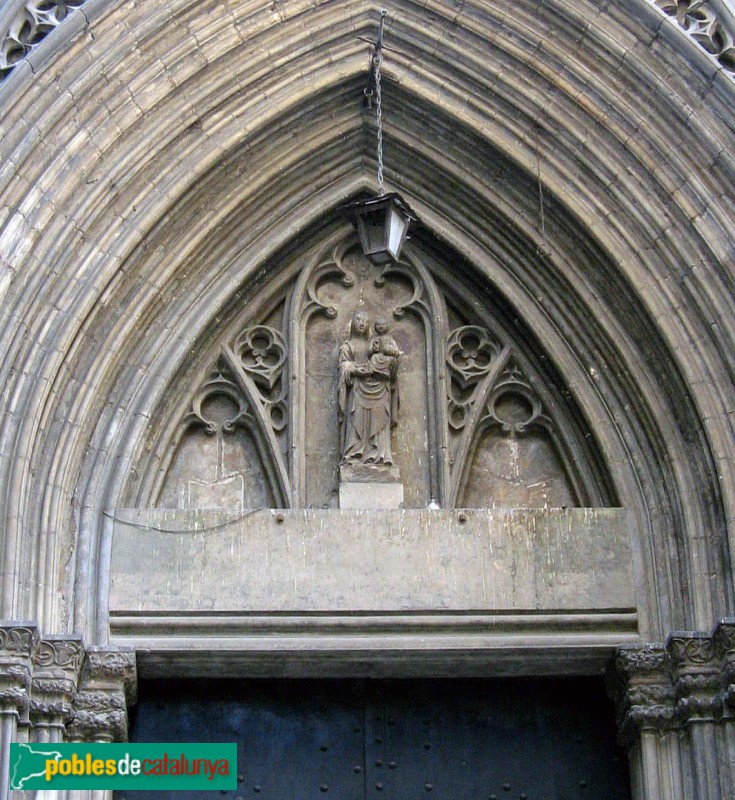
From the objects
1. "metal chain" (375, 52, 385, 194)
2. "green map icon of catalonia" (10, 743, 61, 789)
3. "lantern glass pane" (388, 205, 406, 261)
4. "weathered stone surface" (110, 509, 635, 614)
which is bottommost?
"green map icon of catalonia" (10, 743, 61, 789)

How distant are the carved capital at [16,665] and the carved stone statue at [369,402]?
2.19m

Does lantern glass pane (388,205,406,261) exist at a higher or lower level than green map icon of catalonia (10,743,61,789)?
higher

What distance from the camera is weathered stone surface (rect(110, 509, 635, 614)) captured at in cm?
1049

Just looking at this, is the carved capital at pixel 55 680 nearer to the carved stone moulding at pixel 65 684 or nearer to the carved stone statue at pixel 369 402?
the carved stone moulding at pixel 65 684

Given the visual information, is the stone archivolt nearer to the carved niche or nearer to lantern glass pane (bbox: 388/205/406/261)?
lantern glass pane (bbox: 388/205/406/261)

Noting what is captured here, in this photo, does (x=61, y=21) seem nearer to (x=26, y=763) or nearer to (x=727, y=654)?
(x=26, y=763)

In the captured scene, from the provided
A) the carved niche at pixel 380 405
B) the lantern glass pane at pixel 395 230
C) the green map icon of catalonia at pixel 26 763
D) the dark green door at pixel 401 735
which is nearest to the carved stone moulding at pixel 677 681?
the dark green door at pixel 401 735

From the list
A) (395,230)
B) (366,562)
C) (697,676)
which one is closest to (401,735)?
(366,562)

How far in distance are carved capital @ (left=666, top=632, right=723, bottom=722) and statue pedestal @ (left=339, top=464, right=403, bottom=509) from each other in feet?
5.80

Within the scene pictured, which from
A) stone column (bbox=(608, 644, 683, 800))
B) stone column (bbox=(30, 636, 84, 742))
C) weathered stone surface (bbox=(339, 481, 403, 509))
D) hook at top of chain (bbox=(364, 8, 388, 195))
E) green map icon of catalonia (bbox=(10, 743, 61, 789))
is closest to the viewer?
green map icon of catalonia (bbox=(10, 743, 61, 789))

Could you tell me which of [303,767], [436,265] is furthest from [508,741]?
[436,265]

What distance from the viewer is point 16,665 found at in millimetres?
9680

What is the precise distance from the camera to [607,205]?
1114cm

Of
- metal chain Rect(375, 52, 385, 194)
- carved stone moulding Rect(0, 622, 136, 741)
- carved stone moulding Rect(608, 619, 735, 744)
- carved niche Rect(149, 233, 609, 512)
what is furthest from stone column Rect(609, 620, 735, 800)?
metal chain Rect(375, 52, 385, 194)
